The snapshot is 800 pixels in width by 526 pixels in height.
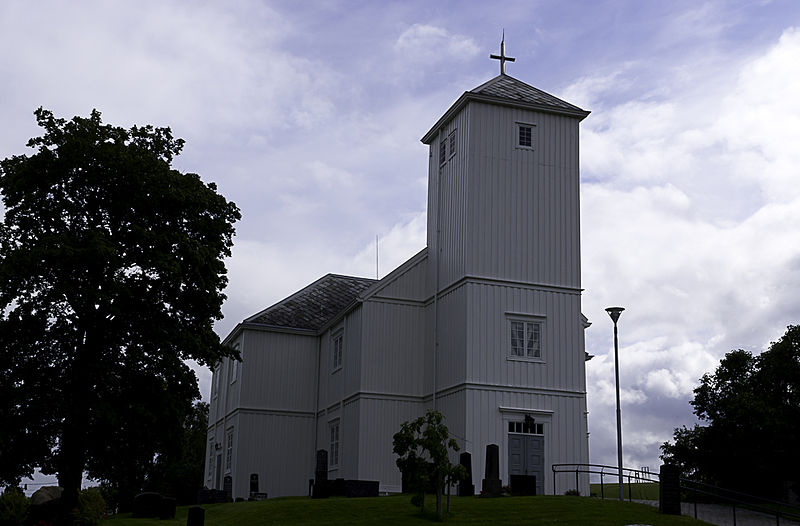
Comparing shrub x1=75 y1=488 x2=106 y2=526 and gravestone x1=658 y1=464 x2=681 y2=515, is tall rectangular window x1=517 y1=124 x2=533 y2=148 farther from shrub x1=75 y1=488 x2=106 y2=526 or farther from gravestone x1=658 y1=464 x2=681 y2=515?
shrub x1=75 y1=488 x2=106 y2=526

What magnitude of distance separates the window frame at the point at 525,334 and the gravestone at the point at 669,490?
902 centimetres

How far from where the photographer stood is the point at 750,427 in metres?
→ 31.8

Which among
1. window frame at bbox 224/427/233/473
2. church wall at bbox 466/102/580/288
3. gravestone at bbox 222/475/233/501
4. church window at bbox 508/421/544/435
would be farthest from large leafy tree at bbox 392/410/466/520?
window frame at bbox 224/427/233/473

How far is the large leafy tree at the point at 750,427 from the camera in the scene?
1220 inches

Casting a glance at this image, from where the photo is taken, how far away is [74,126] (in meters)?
29.3

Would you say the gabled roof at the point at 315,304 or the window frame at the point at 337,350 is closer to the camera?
the window frame at the point at 337,350

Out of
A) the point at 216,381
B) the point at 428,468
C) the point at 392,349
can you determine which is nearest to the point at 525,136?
the point at 392,349

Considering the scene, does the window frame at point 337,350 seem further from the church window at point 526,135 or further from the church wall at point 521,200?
the church window at point 526,135

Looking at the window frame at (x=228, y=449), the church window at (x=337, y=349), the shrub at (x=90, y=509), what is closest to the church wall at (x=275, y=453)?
the window frame at (x=228, y=449)

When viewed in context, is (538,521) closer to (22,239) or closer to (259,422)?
(22,239)

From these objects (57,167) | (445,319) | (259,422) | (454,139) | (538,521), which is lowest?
(538,521)

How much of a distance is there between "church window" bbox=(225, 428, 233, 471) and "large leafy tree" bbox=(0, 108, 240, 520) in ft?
51.0

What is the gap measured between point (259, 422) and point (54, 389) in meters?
16.8

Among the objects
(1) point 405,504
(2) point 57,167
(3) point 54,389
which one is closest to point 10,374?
(3) point 54,389
